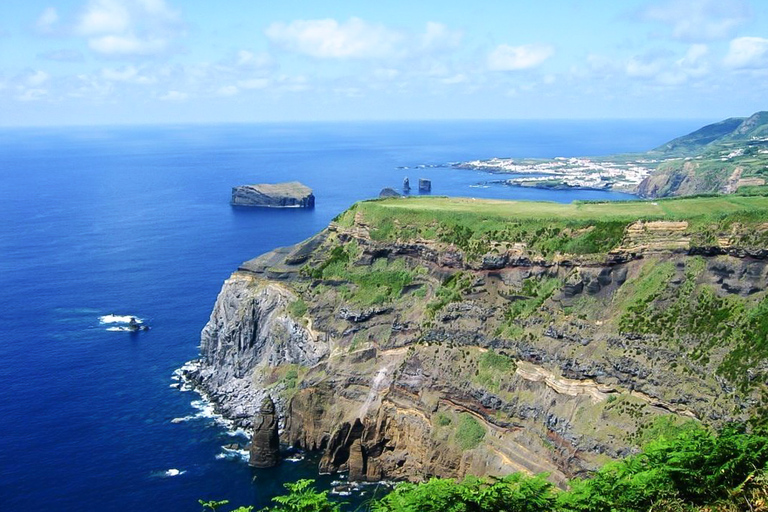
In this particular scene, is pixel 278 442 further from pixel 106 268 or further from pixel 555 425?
pixel 106 268

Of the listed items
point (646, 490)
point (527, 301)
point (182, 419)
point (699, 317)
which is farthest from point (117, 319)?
point (646, 490)

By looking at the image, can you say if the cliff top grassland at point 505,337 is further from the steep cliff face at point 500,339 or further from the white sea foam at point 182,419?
the white sea foam at point 182,419

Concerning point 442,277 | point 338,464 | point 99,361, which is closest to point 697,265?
point 442,277

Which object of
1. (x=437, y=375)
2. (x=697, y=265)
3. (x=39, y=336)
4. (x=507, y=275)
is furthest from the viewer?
(x=39, y=336)

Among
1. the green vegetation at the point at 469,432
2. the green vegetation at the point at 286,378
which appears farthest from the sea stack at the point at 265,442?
the green vegetation at the point at 469,432

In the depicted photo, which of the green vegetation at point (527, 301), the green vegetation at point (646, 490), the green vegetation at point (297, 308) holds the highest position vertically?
the green vegetation at point (646, 490)

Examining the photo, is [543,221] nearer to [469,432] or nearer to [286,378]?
[469,432]

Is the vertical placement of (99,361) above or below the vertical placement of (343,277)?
below
